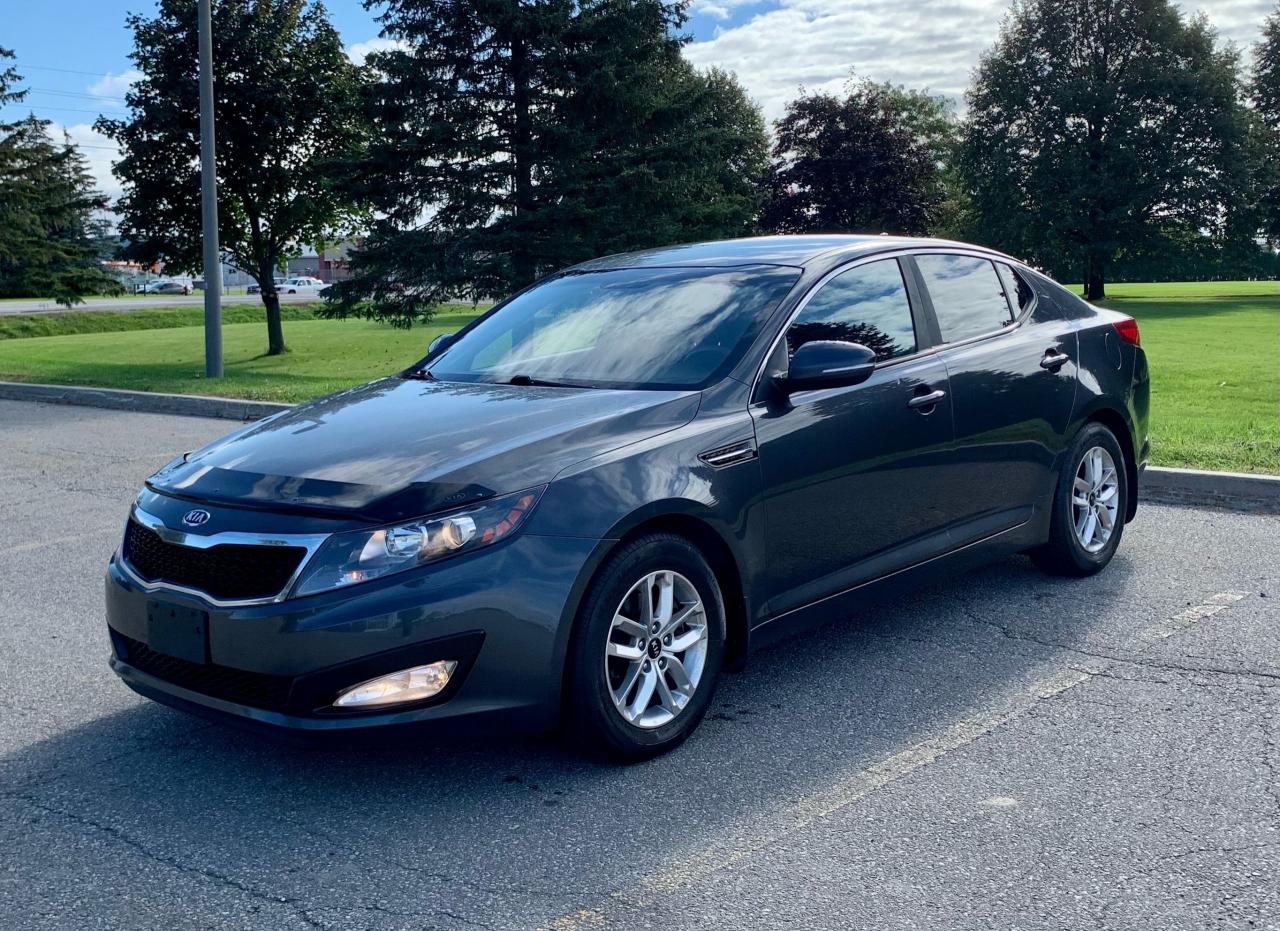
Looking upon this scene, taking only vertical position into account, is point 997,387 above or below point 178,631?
above

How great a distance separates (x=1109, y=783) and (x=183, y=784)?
2750 millimetres

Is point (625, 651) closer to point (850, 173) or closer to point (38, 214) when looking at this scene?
point (38, 214)

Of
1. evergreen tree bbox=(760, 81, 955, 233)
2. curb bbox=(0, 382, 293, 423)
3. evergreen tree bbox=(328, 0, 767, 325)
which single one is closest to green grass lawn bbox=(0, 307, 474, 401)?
curb bbox=(0, 382, 293, 423)

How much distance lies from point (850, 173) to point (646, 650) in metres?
56.5

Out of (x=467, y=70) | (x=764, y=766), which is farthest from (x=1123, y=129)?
(x=764, y=766)

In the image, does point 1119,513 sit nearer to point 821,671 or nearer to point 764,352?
point 821,671

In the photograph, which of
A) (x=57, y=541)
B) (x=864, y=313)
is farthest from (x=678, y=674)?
(x=57, y=541)

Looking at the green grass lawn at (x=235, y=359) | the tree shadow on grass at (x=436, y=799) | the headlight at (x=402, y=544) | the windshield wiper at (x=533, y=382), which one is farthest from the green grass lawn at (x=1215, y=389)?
the green grass lawn at (x=235, y=359)

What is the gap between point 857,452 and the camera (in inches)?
184

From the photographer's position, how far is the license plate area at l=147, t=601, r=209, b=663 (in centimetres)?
364

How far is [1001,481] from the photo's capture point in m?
5.42

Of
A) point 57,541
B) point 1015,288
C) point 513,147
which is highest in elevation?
point 513,147

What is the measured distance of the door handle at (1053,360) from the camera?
5691 millimetres

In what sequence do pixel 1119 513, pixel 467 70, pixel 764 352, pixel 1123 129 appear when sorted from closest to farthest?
pixel 764 352 < pixel 1119 513 < pixel 467 70 < pixel 1123 129
